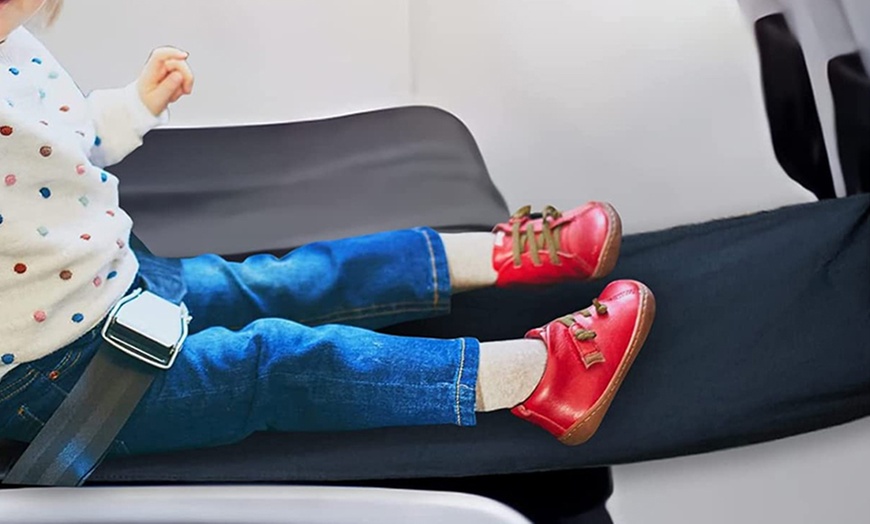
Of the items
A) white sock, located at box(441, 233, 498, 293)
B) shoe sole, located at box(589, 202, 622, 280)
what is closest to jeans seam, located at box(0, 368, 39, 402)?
white sock, located at box(441, 233, 498, 293)

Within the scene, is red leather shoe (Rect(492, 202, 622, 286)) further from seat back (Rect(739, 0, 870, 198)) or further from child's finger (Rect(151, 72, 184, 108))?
child's finger (Rect(151, 72, 184, 108))

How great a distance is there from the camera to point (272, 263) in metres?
0.87

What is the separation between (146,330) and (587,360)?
380mm

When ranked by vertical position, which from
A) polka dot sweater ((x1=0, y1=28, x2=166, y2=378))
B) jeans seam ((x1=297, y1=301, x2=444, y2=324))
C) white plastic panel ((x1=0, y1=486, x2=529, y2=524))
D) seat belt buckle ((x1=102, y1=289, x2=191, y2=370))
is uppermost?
polka dot sweater ((x1=0, y1=28, x2=166, y2=378))

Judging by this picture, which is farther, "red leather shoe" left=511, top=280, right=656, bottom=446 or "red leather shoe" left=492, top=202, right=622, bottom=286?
"red leather shoe" left=492, top=202, right=622, bottom=286

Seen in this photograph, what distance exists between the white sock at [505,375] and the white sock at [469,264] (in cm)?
11

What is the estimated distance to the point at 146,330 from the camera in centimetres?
73

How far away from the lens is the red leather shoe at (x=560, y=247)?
2.80 feet

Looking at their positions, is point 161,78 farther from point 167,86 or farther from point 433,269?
point 433,269

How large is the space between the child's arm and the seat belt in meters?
0.18

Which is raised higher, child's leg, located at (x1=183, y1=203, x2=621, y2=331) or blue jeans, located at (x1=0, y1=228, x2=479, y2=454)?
child's leg, located at (x1=183, y1=203, x2=621, y2=331)

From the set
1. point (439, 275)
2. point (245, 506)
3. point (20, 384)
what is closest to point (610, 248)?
point (439, 275)

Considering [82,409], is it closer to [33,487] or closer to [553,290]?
[33,487]

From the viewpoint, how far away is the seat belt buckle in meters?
0.72
